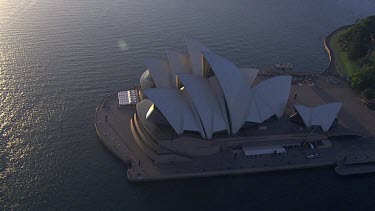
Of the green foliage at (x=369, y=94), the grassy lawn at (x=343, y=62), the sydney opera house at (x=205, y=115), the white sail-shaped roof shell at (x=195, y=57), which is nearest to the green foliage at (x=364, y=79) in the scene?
the green foliage at (x=369, y=94)

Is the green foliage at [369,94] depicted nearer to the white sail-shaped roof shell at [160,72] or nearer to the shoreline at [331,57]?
the shoreline at [331,57]

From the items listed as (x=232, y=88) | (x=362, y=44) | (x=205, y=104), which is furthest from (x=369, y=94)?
(x=205, y=104)

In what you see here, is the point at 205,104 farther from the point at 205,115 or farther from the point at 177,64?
the point at 177,64

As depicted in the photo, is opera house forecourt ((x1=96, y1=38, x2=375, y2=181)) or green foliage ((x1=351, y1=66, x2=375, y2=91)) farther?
green foliage ((x1=351, y1=66, x2=375, y2=91))

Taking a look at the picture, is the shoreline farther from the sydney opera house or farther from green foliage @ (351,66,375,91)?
the sydney opera house

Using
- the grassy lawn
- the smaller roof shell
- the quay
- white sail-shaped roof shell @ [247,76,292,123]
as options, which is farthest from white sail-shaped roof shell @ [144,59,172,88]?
the grassy lawn

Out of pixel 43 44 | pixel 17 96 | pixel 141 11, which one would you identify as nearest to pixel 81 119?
pixel 17 96
